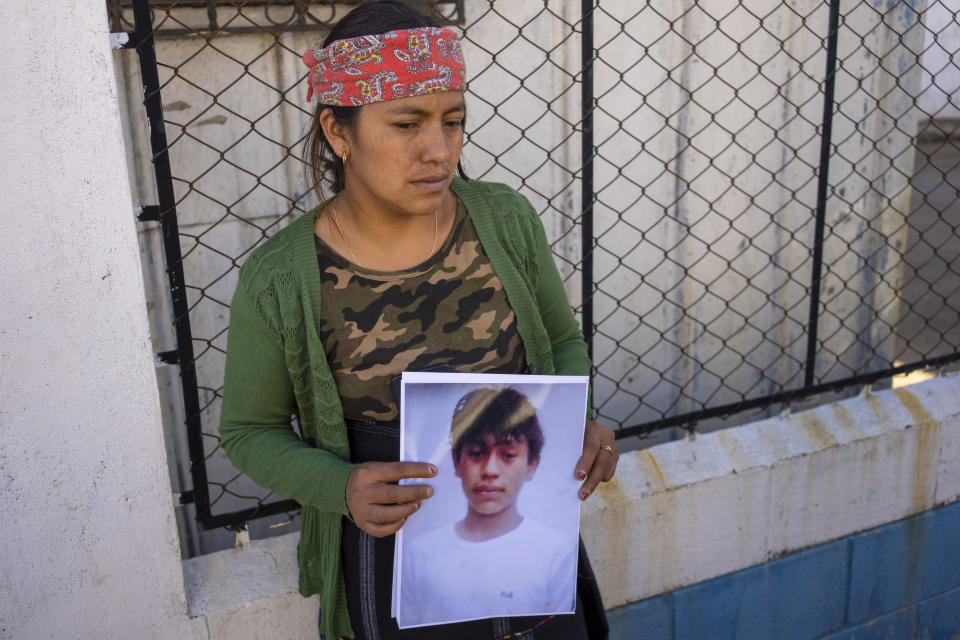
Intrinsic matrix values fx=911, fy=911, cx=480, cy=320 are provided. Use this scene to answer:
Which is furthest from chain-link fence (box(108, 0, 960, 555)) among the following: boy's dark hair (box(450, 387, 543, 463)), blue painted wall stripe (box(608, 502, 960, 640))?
boy's dark hair (box(450, 387, 543, 463))

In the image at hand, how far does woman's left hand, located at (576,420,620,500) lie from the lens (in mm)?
1629

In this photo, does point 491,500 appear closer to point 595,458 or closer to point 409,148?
point 595,458

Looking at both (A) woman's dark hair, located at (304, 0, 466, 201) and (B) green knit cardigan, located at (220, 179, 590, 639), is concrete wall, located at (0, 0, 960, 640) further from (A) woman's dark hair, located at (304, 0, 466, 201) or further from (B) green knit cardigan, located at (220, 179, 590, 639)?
(A) woman's dark hair, located at (304, 0, 466, 201)

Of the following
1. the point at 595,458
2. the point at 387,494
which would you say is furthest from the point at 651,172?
the point at 387,494

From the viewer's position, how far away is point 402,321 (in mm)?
1593

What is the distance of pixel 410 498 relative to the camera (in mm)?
1461

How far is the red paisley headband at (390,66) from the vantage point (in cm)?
148

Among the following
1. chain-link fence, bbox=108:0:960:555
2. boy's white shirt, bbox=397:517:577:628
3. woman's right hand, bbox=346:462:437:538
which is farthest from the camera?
chain-link fence, bbox=108:0:960:555

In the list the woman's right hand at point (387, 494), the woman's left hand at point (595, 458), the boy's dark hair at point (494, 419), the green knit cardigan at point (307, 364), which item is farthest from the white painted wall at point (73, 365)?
the woman's left hand at point (595, 458)

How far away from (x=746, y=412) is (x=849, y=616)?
74cm

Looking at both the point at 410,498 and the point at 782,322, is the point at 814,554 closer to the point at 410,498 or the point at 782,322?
the point at 782,322

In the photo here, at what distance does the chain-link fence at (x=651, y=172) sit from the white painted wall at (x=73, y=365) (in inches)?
12.3

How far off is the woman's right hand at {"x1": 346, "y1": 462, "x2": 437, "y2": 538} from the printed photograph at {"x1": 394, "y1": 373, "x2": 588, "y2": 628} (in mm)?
34

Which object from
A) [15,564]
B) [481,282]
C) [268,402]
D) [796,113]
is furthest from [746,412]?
[15,564]
